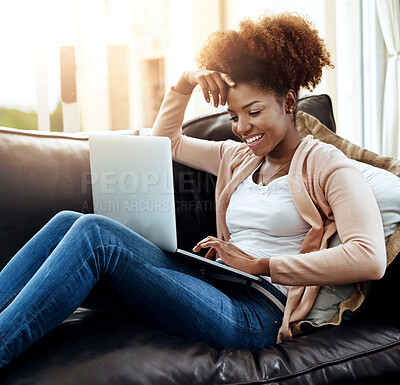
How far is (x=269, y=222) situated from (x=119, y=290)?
44 cm

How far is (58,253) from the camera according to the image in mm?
1040

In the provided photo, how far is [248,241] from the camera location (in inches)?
53.4

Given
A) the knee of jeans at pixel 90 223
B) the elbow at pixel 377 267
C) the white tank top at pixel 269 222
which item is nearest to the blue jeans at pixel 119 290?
the knee of jeans at pixel 90 223

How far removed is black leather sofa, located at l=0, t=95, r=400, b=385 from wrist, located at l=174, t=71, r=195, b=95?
1.67 ft

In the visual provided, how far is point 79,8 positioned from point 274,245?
14.0 feet

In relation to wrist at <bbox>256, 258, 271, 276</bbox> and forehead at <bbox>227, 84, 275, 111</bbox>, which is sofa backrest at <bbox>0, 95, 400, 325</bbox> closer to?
wrist at <bbox>256, 258, 271, 276</bbox>

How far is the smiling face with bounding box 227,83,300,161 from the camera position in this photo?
133 centimetres

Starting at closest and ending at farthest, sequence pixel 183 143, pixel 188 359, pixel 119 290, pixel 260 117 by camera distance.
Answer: pixel 188 359 < pixel 119 290 < pixel 260 117 < pixel 183 143

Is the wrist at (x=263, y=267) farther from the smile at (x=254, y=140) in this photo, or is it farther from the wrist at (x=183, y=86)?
the wrist at (x=183, y=86)

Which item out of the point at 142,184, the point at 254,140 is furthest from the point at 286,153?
the point at 142,184

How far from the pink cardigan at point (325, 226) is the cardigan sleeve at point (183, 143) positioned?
6.4 inches

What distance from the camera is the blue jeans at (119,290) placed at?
0.99 m

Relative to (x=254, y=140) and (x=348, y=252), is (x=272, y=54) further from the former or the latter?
(x=348, y=252)

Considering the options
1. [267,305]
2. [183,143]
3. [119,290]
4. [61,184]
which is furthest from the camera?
[183,143]
